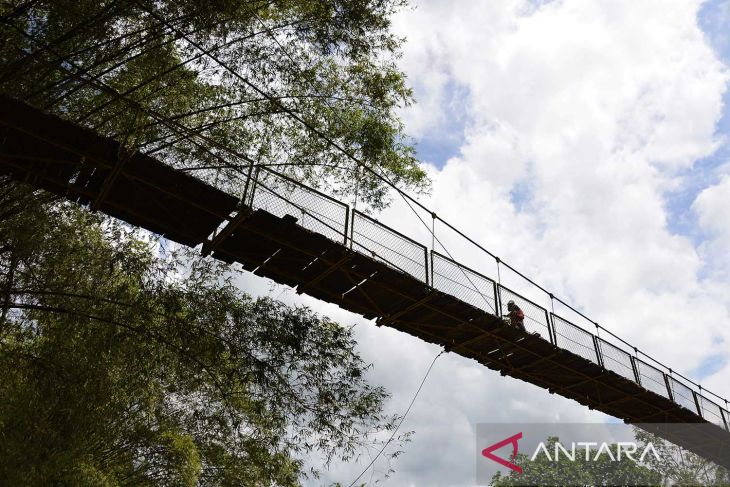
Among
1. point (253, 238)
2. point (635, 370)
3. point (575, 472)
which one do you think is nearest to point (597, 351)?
point (635, 370)

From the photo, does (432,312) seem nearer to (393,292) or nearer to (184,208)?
(393,292)

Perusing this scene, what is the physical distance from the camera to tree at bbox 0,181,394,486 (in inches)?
323

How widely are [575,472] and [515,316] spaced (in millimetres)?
26789

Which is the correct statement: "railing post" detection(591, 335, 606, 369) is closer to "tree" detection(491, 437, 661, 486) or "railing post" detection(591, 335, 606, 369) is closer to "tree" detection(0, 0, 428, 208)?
"tree" detection(0, 0, 428, 208)

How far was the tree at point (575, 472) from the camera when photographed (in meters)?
30.9

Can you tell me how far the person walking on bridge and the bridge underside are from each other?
0.62 feet

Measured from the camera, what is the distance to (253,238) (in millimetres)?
6895

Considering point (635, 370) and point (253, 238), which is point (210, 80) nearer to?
point (253, 238)

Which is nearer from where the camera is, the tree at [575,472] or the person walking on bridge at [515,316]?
the person walking on bridge at [515,316]

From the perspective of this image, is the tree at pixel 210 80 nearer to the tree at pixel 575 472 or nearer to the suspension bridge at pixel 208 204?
the suspension bridge at pixel 208 204

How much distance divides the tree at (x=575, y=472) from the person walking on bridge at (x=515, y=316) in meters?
25.7

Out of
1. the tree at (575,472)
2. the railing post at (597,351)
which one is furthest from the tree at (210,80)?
the tree at (575,472)

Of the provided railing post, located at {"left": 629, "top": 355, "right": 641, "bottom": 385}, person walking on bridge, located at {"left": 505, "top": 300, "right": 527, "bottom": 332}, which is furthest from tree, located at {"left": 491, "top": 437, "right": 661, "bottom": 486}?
person walking on bridge, located at {"left": 505, "top": 300, "right": 527, "bottom": 332}

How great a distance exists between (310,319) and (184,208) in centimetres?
321
